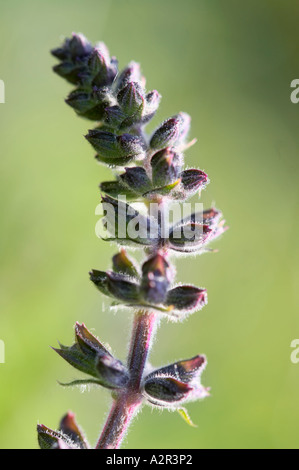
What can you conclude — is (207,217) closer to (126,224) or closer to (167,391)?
(126,224)

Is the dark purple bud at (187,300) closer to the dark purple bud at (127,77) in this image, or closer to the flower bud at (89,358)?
the flower bud at (89,358)

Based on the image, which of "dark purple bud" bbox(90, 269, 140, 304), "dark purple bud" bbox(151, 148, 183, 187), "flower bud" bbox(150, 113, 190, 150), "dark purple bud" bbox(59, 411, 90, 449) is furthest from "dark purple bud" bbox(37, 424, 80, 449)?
"flower bud" bbox(150, 113, 190, 150)

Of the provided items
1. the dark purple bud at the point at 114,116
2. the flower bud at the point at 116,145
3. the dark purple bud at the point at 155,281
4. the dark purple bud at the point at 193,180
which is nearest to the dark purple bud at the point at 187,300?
the dark purple bud at the point at 155,281

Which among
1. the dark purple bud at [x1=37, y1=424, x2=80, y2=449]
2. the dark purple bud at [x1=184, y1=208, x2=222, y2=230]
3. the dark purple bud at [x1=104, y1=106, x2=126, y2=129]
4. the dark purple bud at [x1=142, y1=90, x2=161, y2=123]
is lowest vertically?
the dark purple bud at [x1=37, y1=424, x2=80, y2=449]

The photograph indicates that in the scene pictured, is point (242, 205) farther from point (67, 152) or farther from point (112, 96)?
point (112, 96)

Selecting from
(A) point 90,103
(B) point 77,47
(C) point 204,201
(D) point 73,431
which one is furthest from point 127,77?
(C) point 204,201

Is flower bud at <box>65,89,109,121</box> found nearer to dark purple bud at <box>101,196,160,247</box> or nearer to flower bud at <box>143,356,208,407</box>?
dark purple bud at <box>101,196,160,247</box>

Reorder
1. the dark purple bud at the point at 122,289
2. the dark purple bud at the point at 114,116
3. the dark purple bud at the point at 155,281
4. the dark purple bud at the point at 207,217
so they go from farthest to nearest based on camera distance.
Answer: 1. the dark purple bud at the point at 207,217
2. the dark purple bud at the point at 114,116
3. the dark purple bud at the point at 122,289
4. the dark purple bud at the point at 155,281
